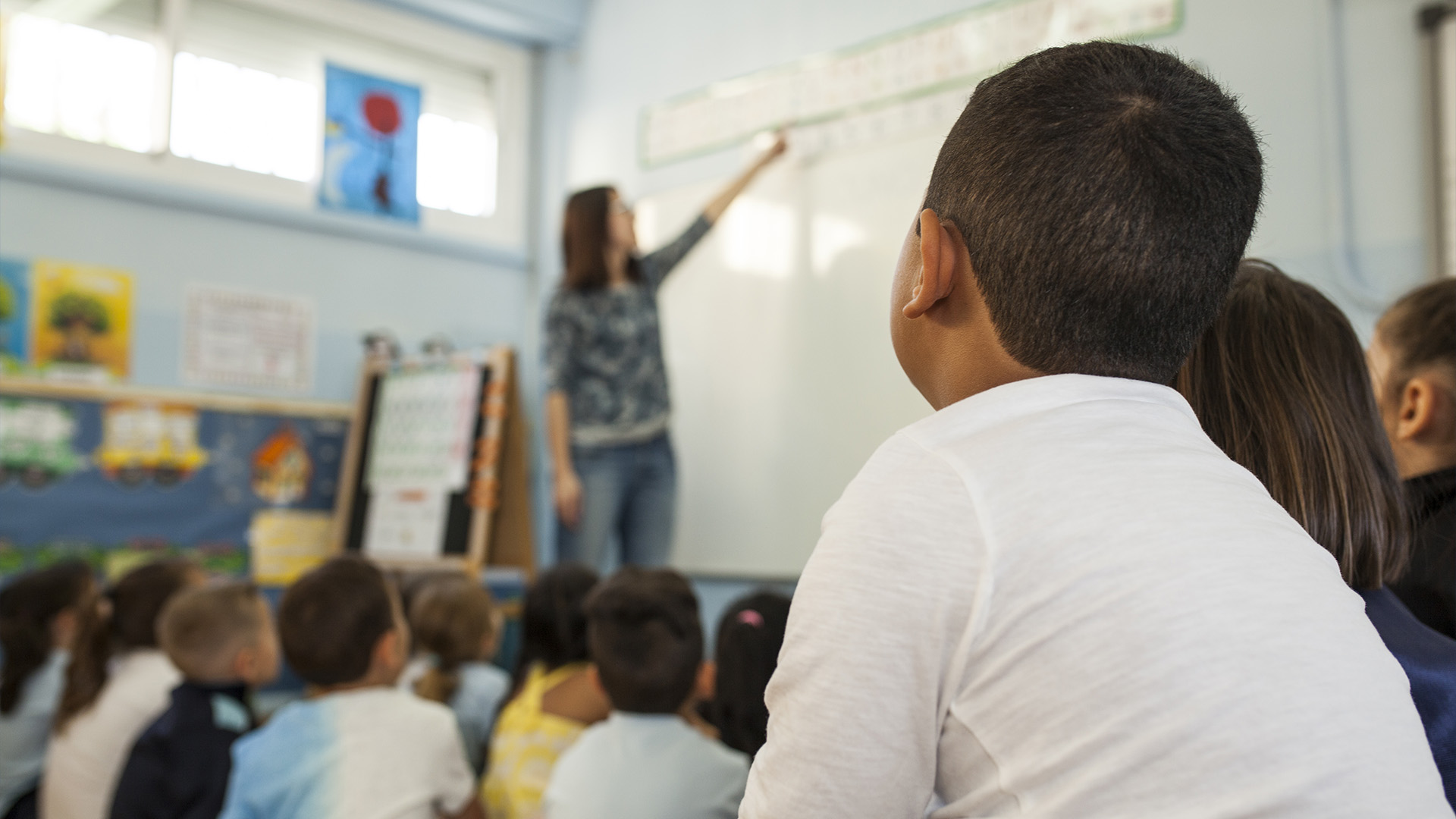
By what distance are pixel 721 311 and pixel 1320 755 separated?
112 inches

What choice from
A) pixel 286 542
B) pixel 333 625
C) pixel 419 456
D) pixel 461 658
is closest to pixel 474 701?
pixel 461 658

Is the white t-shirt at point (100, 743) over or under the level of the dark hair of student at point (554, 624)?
under

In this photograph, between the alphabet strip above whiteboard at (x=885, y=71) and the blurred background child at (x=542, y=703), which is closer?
the blurred background child at (x=542, y=703)

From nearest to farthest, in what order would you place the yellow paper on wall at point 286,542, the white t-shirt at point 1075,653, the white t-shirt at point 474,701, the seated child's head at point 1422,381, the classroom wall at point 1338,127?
the white t-shirt at point 1075,653, the seated child's head at point 1422,381, the classroom wall at point 1338,127, the white t-shirt at point 474,701, the yellow paper on wall at point 286,542

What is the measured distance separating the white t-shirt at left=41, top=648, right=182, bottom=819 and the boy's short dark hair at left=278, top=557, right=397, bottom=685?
0.48 m

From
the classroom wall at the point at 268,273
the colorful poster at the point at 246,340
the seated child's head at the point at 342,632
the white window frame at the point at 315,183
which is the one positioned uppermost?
the white window frame at the point at 315,183

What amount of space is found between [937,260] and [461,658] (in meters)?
1.90

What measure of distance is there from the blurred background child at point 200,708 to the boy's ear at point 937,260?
162cm

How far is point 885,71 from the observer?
9.32 ft

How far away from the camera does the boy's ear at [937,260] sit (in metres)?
0.63

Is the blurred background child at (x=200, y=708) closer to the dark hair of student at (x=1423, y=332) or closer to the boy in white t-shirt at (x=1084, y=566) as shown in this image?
the boy in white t-shirt at (x=1084, y=566)

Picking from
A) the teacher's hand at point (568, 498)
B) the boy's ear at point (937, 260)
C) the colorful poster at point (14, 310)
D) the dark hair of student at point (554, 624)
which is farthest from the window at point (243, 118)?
the boy's ear at point (937, 260)

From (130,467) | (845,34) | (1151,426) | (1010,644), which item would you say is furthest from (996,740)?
(130,467)

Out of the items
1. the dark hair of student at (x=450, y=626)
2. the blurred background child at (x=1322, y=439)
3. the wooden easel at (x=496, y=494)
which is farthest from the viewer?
the wooden easel at (x=496, y=494)
